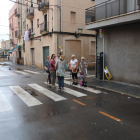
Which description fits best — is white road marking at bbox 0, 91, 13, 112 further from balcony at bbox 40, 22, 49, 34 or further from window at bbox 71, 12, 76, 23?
window at bbox 71, 12, 76, 23

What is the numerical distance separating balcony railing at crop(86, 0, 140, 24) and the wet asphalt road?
19.2ft

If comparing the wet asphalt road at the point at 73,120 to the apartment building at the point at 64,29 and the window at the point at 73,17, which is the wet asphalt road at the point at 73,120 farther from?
the window at the point at 73,17

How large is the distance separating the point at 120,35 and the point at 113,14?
1.45 meters

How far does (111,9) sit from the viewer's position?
34.5ft

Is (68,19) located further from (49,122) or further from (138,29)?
(49,122)

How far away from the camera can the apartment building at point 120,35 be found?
930 cm

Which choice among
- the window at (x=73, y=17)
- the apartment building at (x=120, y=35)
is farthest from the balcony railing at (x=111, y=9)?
the window at (x=73, y=17)

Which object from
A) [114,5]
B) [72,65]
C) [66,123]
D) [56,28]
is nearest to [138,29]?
[114,5]

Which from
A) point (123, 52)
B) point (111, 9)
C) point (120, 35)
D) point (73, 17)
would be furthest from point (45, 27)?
point (123, 52)

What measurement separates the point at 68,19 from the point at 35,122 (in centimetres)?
1754

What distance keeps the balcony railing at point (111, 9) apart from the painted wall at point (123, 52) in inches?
34.9

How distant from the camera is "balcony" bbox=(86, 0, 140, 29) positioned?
8.95 metres

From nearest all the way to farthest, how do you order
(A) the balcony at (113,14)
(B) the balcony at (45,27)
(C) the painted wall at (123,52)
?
(A) the balcony at (113,14) → (C) the painted wall at (123,52) → (B) the balcony at (45,27)

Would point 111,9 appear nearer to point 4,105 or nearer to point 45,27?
point 4,105
